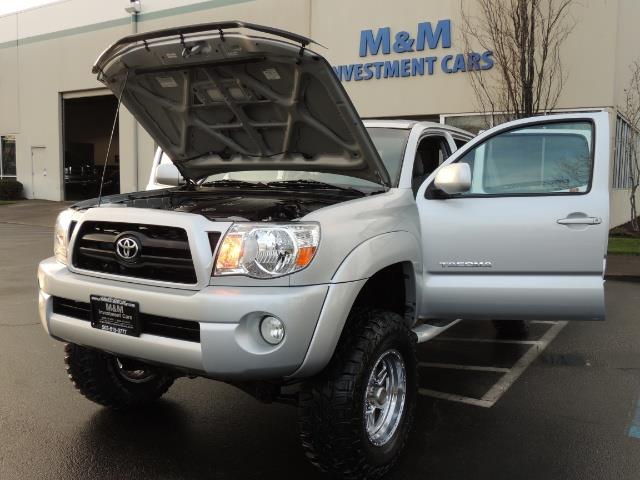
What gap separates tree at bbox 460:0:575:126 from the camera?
12.6m

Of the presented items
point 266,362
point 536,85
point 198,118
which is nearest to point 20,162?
point 536,85

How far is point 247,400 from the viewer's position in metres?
4.30

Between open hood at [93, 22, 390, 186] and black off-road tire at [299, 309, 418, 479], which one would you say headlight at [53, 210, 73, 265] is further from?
black off-road tire at [299, 309, 418, 479]

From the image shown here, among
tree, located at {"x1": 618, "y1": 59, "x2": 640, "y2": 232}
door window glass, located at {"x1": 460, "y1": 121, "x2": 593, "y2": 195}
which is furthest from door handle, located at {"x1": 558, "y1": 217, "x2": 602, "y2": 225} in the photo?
tree, located at {"x1": 618, "y1": 59, "x2": 640, "y2": 232}

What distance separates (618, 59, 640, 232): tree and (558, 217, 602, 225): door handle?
38.3ft

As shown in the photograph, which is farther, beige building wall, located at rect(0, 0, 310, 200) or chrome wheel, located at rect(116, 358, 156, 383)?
beige building wall, located at rect(0, 0, 310, 200)

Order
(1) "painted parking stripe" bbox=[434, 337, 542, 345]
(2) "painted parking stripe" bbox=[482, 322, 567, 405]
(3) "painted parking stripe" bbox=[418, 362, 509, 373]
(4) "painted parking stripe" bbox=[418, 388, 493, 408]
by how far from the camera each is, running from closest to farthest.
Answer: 1. (4) "painted parking stripe" bbox=[418, 388, 493, 408]
2. (2) "painted parking stripe" bbox=[482, 322, 567, 405]
3. (3) "painted parking stripe" bbox=[418, 362, 509, 373]
4. (1) "painted parking stripe" bbox=[434, 337, 542, 345]

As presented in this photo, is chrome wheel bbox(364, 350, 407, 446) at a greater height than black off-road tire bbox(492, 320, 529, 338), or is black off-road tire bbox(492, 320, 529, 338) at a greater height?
chrome wheel bbox(364, 350, 407, 446)

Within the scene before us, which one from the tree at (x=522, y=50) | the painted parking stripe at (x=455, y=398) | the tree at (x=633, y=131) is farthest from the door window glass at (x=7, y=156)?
the painted parking stripe at (x=455, y=398)

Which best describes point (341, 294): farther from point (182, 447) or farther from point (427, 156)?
point (427, 156)

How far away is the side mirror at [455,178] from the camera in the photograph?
12.2ft

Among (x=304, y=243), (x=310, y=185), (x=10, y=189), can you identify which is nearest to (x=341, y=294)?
(x=304, y=243)

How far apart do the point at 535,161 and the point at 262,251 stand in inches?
94.7

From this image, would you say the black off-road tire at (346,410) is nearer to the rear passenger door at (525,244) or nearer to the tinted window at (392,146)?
the rear passenger door at (525,244)
